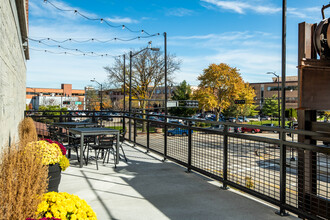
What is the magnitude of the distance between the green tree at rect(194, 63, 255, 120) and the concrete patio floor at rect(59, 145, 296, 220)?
37.3 metres

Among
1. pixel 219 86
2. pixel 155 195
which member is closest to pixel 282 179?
pixel 155 195

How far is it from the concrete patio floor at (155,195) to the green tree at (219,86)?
3730cm

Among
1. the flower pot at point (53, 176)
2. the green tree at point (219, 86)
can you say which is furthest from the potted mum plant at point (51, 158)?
the green tree at point (219, 86)

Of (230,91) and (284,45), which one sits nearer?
(284,45)

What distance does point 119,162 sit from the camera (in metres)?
7.68

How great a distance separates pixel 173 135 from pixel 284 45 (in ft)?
13.5

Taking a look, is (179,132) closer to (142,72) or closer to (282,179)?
(282,179)

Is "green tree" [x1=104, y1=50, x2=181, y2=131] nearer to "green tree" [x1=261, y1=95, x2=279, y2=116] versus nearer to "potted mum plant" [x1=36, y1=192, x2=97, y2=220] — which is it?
"potted mum plant" [x1=36, y1=192, x2=97, y2=220]

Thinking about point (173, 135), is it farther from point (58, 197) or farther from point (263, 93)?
point (263, 93)

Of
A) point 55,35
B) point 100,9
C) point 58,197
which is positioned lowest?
point 58,197

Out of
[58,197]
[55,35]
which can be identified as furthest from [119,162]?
[55,35]

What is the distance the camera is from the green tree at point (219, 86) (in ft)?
141

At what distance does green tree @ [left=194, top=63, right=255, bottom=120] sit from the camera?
43.1m

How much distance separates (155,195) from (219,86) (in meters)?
40.4
